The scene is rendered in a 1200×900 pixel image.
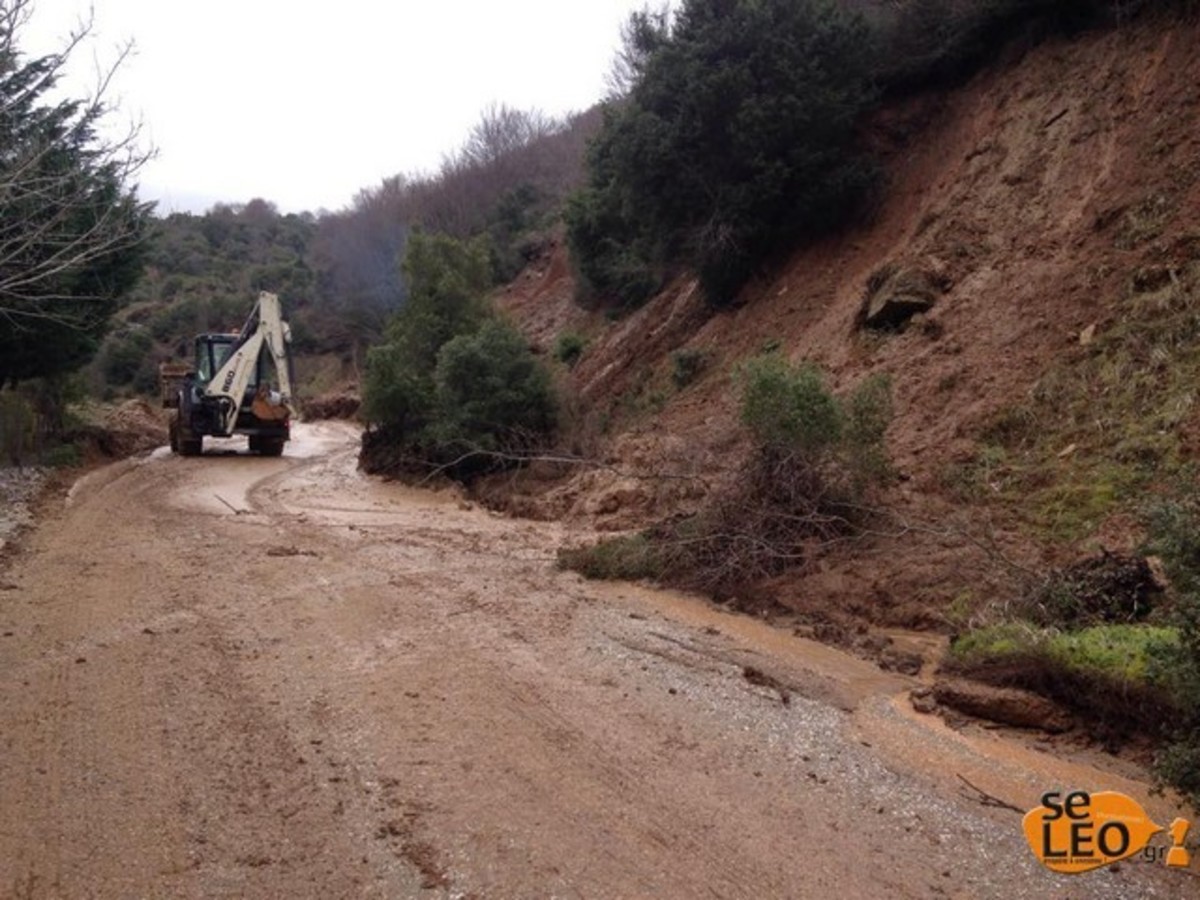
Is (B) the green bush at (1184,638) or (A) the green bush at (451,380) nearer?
(B) the green bush at (1184,638)

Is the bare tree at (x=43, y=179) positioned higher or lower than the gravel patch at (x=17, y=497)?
higher

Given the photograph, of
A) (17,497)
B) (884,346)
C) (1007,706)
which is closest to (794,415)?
(1007,706)

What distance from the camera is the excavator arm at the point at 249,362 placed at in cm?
2189

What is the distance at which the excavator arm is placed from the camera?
2189cm

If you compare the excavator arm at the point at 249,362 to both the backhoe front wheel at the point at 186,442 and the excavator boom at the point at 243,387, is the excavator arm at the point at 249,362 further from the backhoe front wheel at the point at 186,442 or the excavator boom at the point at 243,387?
the backhoe front wheel at the point at 186,442

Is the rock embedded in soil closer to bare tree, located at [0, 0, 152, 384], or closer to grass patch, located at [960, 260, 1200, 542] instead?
grass patch, located at [960, 260, 1200, 542]

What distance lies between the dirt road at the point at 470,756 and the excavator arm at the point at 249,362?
1307 centimetres

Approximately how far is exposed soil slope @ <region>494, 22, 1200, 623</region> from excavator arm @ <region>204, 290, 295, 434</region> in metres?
8.10

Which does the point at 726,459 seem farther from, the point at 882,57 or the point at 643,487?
the point at 882,57

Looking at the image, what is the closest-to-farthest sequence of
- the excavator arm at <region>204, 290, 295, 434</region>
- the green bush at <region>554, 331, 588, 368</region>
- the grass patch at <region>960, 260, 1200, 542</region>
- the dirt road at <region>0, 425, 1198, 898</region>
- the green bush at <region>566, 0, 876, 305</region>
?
the dirt road at <region>0, 425, 1198, 898</region> → the grass patch at <region>960, 260, 1200, 542</region> → the green bush at <region>566, 0, 876, 305</region> → the excavator arm at <region>204, 290, 295, 434</region> → the green bush at <region>554, 331, 588, 368</region>

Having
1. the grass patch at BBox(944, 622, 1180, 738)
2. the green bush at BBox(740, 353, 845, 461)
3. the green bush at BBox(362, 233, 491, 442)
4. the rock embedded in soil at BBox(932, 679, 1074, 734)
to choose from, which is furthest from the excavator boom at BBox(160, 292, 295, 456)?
the rock embedded in soil at BBox(932, 679, 1074, 734)

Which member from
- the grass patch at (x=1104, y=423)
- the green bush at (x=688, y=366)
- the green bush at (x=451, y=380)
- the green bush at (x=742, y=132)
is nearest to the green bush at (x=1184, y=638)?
the grass patch at (x=1104, y=423)

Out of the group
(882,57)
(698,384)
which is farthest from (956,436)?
(882,57)

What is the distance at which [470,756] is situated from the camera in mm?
5238
